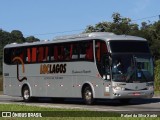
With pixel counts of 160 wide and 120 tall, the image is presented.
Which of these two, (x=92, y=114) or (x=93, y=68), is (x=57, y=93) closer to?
(x=93, y=68)

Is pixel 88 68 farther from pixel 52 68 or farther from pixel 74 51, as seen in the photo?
pixel 52 68

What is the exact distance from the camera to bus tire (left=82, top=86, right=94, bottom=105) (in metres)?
25.8

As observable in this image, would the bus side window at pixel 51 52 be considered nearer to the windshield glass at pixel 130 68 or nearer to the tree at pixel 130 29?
the windshield glass at pixel 130 68

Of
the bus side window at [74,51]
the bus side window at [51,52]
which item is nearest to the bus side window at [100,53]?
the bus side window at [74,51]

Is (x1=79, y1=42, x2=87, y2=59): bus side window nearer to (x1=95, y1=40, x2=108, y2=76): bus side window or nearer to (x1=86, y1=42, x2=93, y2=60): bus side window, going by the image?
(x1=86, y1=42, x2=93, y2=60): bus side window

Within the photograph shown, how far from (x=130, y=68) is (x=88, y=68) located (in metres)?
2.30

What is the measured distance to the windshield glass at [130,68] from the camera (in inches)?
959

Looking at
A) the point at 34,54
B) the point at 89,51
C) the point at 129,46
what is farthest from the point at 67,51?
the point at 129,46

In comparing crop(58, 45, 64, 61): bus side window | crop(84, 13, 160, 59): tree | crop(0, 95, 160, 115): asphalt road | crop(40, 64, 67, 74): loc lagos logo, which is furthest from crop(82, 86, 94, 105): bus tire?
crop(84, 13, 160, 59): tree

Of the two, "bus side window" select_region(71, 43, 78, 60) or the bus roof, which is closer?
the bus roof

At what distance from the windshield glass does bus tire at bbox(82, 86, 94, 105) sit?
2032 millimetres

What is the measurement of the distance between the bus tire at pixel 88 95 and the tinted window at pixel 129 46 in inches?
107

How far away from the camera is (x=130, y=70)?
24562 millimetres

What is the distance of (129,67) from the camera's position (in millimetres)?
24562
